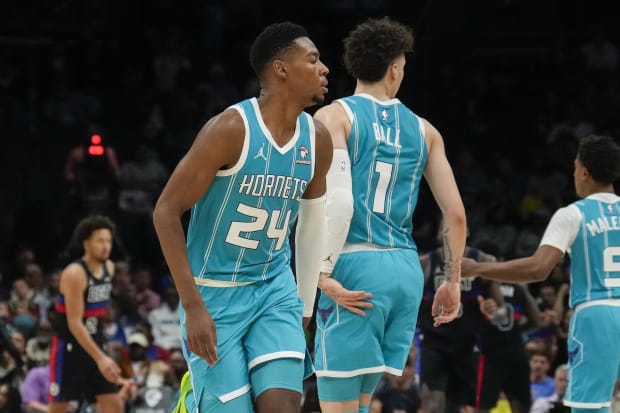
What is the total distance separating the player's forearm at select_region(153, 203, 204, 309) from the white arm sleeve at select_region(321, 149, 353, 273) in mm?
1142

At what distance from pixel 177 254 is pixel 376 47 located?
201cm

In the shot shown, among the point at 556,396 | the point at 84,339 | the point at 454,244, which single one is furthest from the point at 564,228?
the point at 556,396

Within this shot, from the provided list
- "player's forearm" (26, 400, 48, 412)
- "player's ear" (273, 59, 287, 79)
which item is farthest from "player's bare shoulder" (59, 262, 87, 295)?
"player's ear" (273, 59, 287, 79)

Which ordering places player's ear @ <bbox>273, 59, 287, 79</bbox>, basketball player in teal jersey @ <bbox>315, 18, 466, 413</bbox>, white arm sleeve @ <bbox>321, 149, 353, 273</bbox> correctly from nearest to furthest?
Answer: 1. player's ear @ <bbox>273, 59, 287, 79</bbox>
2. white arm sleeve @ <bbox>321, 149, 353, 273</bbox>
3. basketball player in teal jersey @ <bbox>315, 18, 466, 413</bbox>

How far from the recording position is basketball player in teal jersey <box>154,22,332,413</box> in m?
4.54

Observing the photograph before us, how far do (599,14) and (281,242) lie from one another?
1465 cm

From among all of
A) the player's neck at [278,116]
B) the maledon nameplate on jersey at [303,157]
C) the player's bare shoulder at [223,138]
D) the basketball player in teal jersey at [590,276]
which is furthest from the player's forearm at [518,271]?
the player's bare shoulder at [223,138]

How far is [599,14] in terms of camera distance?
60.4ft

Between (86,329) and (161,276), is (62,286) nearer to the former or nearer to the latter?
(86,329)

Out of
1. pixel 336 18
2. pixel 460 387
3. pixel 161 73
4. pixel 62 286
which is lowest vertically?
pixel 460 387

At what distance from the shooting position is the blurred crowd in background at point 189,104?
14.8 m

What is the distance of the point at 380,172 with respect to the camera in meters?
5.91

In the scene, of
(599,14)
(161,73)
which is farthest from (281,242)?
(599,14)

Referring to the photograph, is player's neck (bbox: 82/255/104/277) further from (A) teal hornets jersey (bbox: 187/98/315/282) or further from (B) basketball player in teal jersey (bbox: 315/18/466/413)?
(A) teal hornets jersey (bbox: 187/98/315/282)
